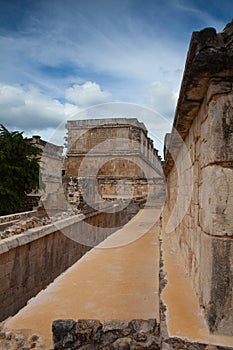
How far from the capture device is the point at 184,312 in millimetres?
2078

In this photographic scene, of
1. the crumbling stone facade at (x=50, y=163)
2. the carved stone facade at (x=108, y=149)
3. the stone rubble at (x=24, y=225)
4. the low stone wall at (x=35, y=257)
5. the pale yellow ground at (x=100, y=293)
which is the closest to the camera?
the pale yellow ground at (x=100, y=293)

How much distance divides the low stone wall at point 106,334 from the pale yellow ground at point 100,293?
0.44 metres

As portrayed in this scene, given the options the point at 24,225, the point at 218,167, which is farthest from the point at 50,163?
the point at 218,167

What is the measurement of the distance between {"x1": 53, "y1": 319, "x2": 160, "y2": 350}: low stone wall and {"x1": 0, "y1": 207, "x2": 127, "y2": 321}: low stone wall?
10.3 feet

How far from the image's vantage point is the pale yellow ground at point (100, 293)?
3363 millimetres

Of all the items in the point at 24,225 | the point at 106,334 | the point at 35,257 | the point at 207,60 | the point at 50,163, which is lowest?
the point at 35,257

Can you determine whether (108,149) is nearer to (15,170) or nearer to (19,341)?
(15,170)

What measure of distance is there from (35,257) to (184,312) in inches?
198

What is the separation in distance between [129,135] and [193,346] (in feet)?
78.4

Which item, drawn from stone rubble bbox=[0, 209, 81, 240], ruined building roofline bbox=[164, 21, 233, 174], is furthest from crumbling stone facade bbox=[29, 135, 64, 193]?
ruined building roofline bbox=[164, 21, 233, 174]

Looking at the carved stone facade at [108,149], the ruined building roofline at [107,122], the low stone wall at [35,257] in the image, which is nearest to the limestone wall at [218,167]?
the low stone wall at [35,257]

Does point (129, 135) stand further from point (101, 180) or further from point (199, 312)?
point (199, 312)

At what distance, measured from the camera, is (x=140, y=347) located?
2320 millimetres

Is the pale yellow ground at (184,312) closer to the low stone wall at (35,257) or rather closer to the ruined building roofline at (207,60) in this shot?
the ruined building roofline at (207,60)
